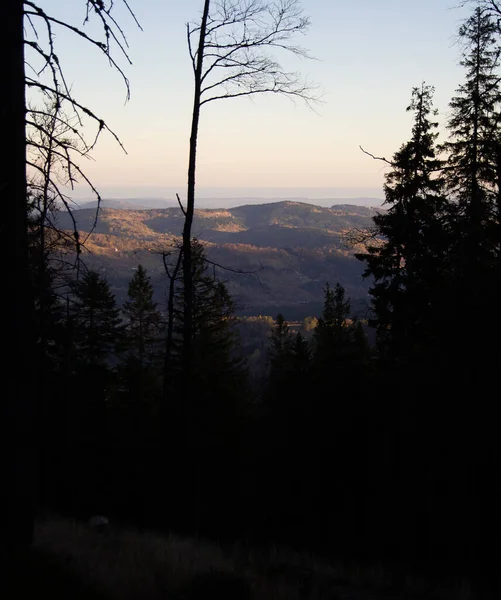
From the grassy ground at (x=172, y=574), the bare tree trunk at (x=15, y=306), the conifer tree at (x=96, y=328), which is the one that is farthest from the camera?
the conifer tree at (x=96, y=328)

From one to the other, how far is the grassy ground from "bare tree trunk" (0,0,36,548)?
629mm

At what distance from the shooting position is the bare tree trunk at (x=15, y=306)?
5.59 metres

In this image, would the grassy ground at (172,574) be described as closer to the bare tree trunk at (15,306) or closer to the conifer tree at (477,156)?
the bare tree trunk at (15,306)

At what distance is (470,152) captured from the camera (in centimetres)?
1720

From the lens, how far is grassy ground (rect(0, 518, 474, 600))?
545 cm

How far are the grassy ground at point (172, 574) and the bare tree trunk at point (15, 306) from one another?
629mm

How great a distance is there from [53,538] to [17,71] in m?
5.88

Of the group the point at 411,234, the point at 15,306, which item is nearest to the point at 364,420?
the point at 411,234

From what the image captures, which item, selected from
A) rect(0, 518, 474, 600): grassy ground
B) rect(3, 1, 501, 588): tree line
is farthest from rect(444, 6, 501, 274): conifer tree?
rect(0, 518, 474, 600): grassy ground

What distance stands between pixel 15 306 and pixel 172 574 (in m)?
3.51

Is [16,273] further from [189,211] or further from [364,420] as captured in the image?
[364,420]

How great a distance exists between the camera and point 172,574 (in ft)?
20.9

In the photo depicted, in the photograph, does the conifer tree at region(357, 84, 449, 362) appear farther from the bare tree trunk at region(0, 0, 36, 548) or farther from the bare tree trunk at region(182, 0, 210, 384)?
the bare tree trunk at region(0, 0, 36, 548)

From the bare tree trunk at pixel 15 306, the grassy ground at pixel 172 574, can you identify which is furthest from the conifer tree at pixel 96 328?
the bare tree trunk at pixel 15 306
